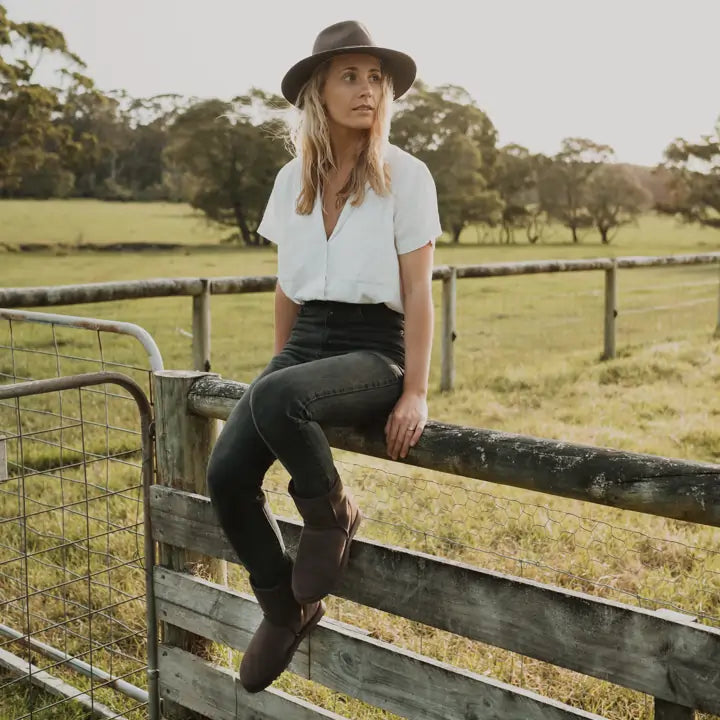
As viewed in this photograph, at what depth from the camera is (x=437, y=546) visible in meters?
4.06

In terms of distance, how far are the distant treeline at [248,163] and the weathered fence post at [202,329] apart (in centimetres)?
2428

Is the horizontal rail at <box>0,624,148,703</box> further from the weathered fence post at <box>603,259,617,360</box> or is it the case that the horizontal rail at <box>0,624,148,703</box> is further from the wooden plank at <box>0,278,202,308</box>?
the weathered fence post at <box>603,259,617,360</box>

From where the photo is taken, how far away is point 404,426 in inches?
87.6

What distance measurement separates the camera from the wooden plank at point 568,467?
1819mm

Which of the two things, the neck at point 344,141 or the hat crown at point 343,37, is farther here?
the neck at point 344,141

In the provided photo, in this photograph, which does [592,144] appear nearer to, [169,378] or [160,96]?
[160,96]

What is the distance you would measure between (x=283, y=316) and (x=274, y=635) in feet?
2.97

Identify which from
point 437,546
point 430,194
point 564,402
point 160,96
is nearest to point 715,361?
point 564,402

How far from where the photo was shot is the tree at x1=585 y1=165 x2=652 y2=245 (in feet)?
161

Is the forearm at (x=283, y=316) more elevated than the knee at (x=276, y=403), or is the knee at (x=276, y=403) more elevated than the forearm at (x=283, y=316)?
the forearm at (x=283, y=316)

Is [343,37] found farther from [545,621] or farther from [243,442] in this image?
[545,621]

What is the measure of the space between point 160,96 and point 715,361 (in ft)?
146

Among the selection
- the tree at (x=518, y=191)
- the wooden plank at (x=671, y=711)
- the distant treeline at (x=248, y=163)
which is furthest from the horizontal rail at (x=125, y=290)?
the tree at (x=518, y=191)

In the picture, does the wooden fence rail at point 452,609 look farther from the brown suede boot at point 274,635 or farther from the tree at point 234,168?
the tree at point 234,168
